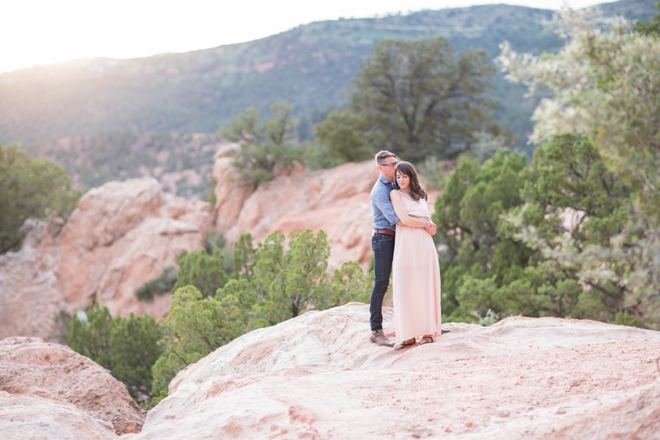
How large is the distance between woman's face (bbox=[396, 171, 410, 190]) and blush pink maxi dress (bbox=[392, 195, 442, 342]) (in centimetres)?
11

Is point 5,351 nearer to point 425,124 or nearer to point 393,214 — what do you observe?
point 393,214

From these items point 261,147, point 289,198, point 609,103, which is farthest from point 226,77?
point 609,103

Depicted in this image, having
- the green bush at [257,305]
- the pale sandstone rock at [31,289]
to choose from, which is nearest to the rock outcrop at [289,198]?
the pale sandstone rock at [31,289]

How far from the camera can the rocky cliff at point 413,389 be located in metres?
3.04

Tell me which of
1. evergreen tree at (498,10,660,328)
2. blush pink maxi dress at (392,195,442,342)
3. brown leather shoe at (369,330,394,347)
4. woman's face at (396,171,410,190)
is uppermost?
evergreen tree at (498,10,660,328)

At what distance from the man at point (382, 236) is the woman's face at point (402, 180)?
0.43 feet

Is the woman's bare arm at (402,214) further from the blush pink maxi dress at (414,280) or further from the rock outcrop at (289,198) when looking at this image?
the rock outcrop at (289,198)

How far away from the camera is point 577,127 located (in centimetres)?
323

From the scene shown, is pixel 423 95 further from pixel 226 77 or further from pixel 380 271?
pixel 226 77

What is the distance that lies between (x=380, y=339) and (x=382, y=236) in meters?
0.97

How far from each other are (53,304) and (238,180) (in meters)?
7.72

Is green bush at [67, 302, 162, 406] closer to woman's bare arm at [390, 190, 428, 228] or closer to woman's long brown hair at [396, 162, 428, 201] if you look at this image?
woman's bare arm at [390, 190, 428, 228]

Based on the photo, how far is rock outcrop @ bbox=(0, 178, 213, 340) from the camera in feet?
58.2

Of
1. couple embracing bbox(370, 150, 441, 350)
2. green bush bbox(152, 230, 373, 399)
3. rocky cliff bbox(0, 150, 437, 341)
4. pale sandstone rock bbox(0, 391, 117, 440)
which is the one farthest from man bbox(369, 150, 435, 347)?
rocky cliff bbox(0, 150, 437, 341)
